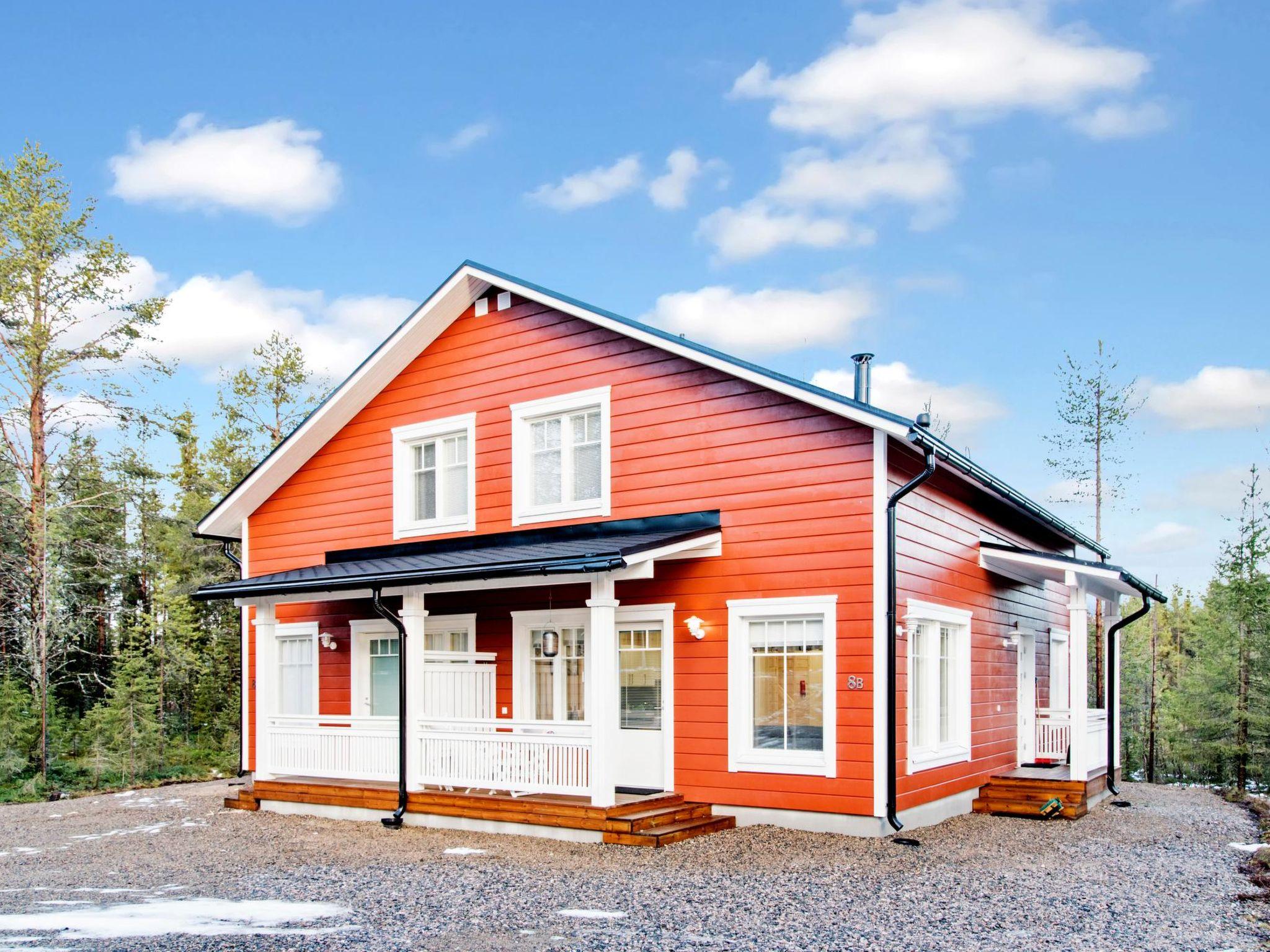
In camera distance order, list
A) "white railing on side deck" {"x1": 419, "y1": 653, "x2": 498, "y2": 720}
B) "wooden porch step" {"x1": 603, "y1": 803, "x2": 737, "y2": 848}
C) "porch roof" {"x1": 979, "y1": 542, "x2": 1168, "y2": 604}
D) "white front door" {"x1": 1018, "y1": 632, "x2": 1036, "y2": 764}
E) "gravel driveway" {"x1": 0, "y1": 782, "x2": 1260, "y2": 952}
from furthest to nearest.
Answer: "white front door" {"x1": 1018, "y1": 632, "x2": 1036, "y2": 764}, "white railing on side deck" {"x1": 419, "y1": 653, "x2": 498, "y2": 720}, "porch roof" {"x1": 979, "y1": 542, "x2": 1168, "y2": 604}, "wooden porch step" {"x1": 603, "y1": 803, "x2": 737, "y2": 848}, "gravel driveway" {"x1": 0, "y1": 782, "x2": 1260, "y2": 952}

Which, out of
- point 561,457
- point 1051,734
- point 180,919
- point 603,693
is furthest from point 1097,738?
point 180,919

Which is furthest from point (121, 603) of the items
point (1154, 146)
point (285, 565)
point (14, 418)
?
point (1154, 146)

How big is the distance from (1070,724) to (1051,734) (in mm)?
2067


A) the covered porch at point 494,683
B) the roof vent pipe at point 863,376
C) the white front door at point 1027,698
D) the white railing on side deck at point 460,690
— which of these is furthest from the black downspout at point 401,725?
the white front door at point 1027,698

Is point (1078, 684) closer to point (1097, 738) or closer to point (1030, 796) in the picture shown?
point (1030, 796)

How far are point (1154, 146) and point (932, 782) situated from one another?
13059mm

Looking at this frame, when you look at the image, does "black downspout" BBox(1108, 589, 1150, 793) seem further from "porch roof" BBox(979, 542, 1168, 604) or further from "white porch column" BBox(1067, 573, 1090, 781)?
"white porch column" BBox(1067, 573, 1090, 781)

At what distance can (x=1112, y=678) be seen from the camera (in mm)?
15406

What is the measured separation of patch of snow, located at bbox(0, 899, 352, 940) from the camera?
6695 millimetres

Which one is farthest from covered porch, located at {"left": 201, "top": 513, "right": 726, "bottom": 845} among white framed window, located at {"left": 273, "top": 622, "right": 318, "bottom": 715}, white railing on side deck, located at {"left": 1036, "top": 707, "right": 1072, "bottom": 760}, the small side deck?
white railing on side deck, located at {"left": 1036, "top": 707, "right": 1072, "bottom": 760}

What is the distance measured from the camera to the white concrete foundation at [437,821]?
401 inches

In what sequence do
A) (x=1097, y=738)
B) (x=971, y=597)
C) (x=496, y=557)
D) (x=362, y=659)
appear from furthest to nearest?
1. (x=362, y=659)
2. (x=1097, y=738)
3. (x=971, y=597)
4. (x=496, y=557)

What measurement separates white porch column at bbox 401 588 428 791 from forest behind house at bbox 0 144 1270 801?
9740 mm

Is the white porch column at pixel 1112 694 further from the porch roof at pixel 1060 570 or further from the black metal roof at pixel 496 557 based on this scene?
the black metal roof at pixel 496 557
